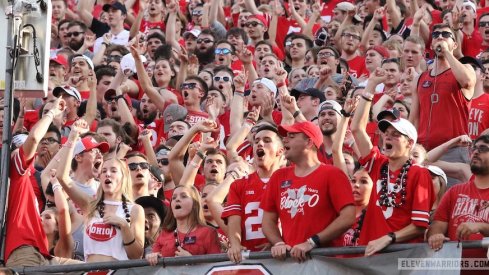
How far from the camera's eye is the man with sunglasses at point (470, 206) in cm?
1062

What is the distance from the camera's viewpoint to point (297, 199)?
36.6 feet

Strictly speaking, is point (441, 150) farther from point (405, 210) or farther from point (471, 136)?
point (405, 210)

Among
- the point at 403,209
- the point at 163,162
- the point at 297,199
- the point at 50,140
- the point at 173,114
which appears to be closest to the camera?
the point at 403,209

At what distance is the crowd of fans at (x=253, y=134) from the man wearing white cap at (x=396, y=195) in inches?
0.5

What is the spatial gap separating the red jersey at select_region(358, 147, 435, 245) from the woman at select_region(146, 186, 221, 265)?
4.32 ft

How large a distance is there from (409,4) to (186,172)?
7132 mm

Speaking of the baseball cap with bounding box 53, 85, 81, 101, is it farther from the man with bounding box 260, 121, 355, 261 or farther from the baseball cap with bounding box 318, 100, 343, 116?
the man with bounding box 260, 121, 355, 261

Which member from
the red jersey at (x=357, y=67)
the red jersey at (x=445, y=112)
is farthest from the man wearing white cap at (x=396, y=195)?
the red jersey at (x=357, y=67)

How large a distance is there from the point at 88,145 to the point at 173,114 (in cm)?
299

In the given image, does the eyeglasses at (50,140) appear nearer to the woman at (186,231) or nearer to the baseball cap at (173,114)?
the baseball cap at (173,114)

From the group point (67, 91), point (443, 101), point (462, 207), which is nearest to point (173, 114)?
point (67, 91)

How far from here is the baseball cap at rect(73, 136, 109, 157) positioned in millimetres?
13852

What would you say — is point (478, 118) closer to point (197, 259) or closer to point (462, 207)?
point (462, 207)

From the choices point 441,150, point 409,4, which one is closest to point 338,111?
point 441,150
